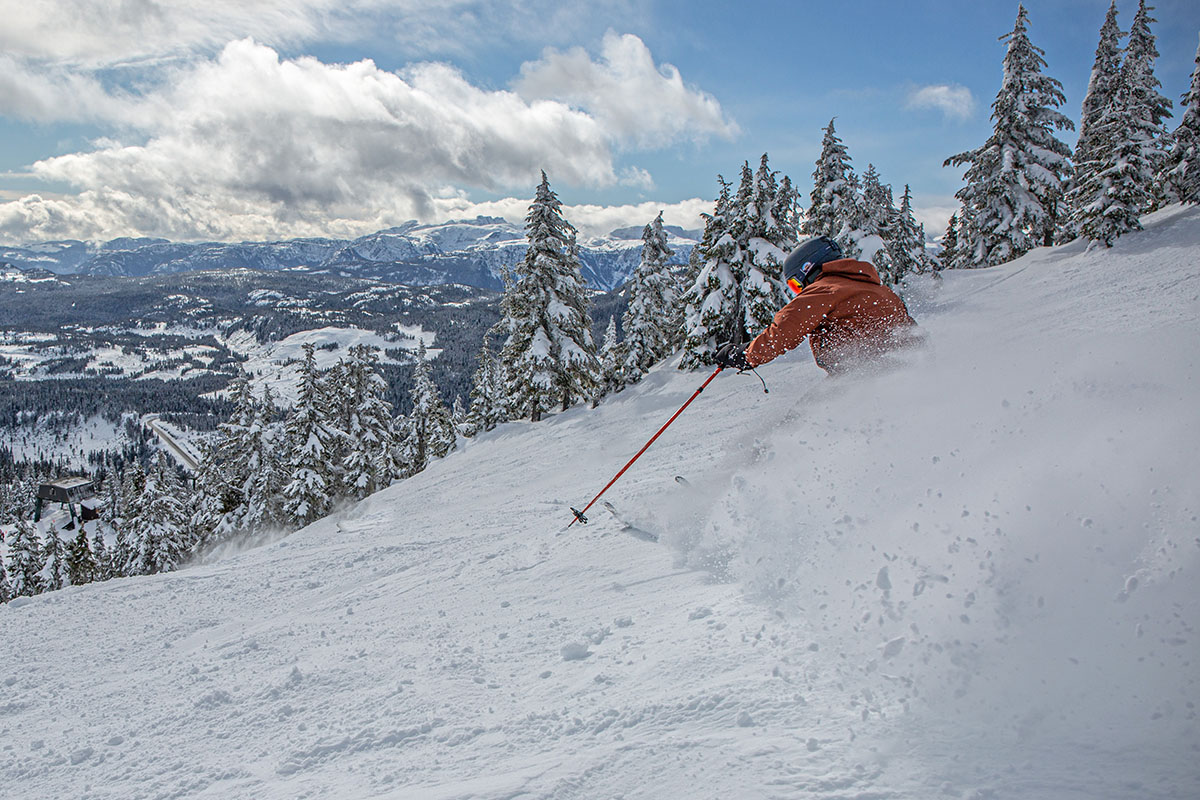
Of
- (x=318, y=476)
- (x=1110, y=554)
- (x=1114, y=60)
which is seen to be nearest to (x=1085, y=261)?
(x=1114, y=60)

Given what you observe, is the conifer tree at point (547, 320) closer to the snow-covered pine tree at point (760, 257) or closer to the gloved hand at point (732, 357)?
the snow-covered pine tree at point (760, 257)

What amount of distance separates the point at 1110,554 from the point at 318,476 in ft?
88.1

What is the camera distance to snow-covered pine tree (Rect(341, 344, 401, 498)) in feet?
98.5

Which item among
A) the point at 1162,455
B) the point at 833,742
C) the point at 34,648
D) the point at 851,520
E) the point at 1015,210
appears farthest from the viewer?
the point at 1015,210

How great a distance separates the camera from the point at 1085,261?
18.8 meters

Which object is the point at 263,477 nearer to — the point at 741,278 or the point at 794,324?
the point at 741,278

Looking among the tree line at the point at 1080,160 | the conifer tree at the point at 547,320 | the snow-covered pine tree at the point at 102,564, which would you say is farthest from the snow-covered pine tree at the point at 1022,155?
the snow-covered pine tree at the point at 102,564

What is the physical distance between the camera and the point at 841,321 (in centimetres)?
564

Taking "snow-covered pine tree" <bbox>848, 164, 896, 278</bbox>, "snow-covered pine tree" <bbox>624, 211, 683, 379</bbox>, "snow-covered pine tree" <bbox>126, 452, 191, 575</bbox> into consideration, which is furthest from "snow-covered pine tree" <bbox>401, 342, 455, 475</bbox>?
"snow-covered pine tree" <bbox>848, 164, 896, 278</bbox>

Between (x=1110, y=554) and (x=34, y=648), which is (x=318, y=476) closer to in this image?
(x=34, y=648)

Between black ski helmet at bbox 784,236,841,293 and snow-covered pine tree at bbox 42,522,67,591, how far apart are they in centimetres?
6096

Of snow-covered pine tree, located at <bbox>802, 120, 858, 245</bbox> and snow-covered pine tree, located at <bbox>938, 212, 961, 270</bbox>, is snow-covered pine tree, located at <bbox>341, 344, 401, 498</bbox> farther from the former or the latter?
snow-covered pine tree, located at <bbox>938, 212, 961, 270</bbox>

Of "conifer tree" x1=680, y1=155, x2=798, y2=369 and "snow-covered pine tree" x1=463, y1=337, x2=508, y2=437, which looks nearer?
"conifer tree" x1=680, y1=155, x2=798, y2=369

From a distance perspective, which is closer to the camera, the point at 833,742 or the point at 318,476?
the point at 833,742
